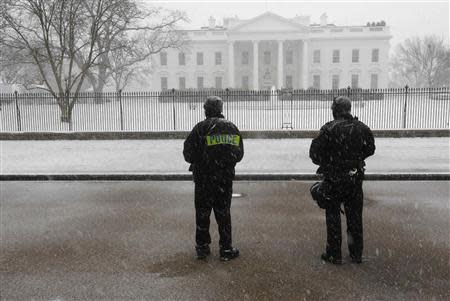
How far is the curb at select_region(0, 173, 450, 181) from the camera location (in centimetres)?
976

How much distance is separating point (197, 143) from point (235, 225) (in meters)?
1.99

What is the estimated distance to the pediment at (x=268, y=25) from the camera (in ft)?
219

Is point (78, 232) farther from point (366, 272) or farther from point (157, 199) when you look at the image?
point (366, 272)

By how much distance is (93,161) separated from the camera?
483 inches

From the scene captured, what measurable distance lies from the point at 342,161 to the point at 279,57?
6502 centimetres

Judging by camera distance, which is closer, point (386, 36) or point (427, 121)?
point (427, 121)

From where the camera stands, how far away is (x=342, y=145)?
477 cm

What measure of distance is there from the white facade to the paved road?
2429 inches

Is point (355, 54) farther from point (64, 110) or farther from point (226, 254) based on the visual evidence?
point (226, 254)

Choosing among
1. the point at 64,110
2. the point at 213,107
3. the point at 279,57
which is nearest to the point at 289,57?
the point at 279,57

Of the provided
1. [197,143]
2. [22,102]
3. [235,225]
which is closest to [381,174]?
[235,225]

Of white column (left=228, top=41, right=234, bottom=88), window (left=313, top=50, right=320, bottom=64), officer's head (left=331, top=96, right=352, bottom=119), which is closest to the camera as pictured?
officer's head (left=331, top=96, right=352, bottom=119)

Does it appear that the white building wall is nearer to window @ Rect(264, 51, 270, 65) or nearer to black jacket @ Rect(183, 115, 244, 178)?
window @ Rect(264, 51, 270, 65)

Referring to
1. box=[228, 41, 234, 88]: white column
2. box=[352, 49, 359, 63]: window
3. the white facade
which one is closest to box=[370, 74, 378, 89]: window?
the white facade
